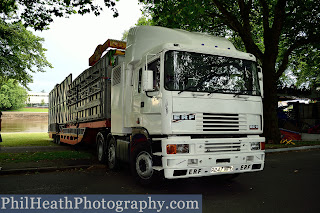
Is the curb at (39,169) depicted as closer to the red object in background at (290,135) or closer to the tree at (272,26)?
the tree at (272,26)

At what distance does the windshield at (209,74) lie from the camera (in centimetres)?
533

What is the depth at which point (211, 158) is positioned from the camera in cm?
524

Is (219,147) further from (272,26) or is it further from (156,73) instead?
(272,26)

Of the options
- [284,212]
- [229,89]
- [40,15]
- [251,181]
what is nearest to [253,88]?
[229,89]

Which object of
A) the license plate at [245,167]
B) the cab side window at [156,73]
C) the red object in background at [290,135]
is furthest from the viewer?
the red object in background at [290,135]

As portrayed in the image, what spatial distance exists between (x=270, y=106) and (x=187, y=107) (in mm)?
11254

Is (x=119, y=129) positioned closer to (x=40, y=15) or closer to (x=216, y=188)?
(x=216, y=188)

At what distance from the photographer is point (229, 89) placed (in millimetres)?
5742

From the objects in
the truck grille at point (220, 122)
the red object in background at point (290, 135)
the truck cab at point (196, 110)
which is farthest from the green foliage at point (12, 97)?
the truck grille at point (220, 122)

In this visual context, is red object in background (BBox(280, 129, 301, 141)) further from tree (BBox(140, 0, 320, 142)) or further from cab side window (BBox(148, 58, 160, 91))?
cab side window (BBox(148, 58, 160, 91))

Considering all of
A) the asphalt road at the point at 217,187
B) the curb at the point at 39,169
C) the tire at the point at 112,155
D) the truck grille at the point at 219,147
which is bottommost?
the asphalt road at the point at 217,187

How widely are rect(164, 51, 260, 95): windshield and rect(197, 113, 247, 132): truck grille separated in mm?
494

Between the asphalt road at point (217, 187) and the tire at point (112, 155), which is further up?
the tire at point (112, 155)

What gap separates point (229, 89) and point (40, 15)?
9.26 metres
